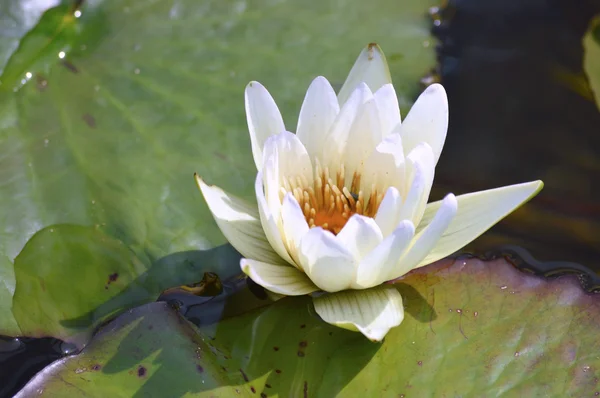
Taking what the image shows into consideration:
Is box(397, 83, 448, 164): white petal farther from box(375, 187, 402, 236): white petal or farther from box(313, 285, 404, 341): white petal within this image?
box(313, 285, 404, 341): white petal

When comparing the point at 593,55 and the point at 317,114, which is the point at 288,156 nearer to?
the point at 317,114

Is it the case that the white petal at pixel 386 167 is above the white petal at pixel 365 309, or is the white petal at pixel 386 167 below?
above

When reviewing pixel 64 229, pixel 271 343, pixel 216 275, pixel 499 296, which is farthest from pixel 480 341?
pixel 64 229

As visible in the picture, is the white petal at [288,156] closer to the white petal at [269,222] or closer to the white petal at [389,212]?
the white petal at [269,222]

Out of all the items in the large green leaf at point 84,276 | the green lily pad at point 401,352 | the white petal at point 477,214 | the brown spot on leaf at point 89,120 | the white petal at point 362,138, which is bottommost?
the green lily pad at point 401,352

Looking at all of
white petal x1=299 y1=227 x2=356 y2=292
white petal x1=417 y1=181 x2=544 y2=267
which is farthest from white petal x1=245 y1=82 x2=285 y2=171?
white petal x1=417 y1=181 x2=544 y2=267

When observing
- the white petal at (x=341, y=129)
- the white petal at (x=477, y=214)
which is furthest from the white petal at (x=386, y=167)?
the white petal at (x=477, y=214)
